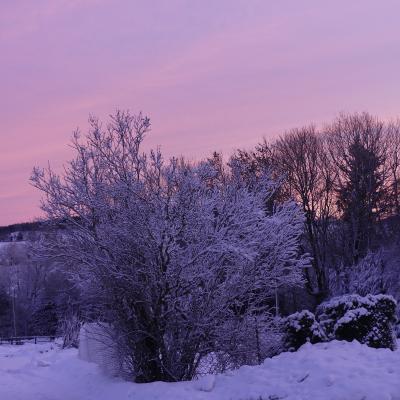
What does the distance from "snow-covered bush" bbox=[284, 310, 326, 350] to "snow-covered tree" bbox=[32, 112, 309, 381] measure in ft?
2.99

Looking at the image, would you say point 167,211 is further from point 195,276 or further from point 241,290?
point 241,290

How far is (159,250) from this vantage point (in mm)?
12445

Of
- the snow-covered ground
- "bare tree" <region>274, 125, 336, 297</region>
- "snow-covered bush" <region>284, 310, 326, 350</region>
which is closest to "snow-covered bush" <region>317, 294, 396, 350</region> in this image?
"snow-covered bush" <region>284, 310, 326, 350</region>

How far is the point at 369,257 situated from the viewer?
1312 inches

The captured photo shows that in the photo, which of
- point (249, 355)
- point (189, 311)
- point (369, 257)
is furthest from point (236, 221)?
point (369, 257)

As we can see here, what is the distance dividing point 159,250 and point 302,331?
12.6 ft

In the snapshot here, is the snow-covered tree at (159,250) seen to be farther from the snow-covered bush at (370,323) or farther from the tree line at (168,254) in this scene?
the snow-covered bush at (370,323)

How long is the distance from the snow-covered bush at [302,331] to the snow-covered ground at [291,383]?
849mm

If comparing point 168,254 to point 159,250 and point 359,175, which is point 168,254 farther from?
point 359,175

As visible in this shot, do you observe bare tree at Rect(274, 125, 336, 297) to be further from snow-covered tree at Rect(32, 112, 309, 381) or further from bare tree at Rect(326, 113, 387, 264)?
snow-covered tree at Rect(32, 112, 309, 381)

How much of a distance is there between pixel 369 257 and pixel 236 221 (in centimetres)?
2177

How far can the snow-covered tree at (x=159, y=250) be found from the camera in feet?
41.5

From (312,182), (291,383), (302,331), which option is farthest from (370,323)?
(312,182)

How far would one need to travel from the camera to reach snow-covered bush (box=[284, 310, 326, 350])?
544 inches
